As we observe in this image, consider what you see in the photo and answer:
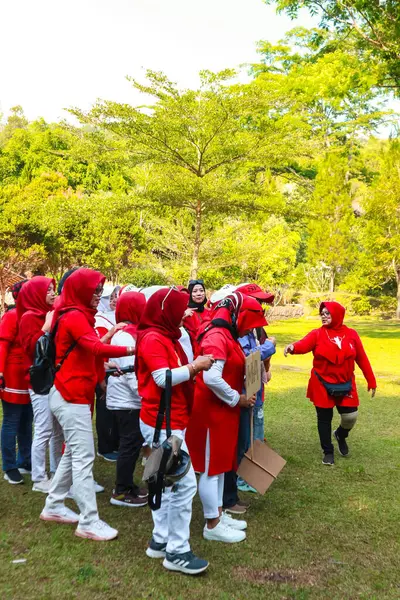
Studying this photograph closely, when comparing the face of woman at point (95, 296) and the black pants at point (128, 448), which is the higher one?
the face of woman at point (95, 296)

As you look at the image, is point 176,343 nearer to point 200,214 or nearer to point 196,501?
point 196,501

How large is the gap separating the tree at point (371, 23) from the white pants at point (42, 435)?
9.62 meters

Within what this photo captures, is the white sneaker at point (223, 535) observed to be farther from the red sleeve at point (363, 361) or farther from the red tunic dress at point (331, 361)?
the red sleeve at point (363, 361)

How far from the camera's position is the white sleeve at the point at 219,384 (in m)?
3.92

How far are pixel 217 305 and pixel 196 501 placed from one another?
74.5 inches

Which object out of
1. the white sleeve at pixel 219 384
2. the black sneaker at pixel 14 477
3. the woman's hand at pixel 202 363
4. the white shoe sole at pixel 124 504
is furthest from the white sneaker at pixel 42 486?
the woman's hand at pixel 202 363

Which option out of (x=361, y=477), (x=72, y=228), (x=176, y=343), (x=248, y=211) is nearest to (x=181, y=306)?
(x=176, y=343)

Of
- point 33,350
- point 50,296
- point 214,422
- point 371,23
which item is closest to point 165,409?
point 214,422

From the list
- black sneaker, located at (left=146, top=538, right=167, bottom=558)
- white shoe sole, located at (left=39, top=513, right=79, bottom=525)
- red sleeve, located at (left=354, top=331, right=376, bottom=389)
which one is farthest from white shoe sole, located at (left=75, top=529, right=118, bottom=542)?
red sleeve, located at (left=354, top=331, right=376, bottom=389)

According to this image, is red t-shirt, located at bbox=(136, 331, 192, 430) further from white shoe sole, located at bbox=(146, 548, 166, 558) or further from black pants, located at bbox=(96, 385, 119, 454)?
black pants, located at bbox=(96, 385, 119, 454)

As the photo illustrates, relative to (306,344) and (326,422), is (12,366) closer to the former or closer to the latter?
(306,344)

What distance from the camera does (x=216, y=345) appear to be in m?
4.00

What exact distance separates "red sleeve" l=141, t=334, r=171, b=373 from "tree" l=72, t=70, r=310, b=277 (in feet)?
47.3

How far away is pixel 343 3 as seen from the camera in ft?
38.3
